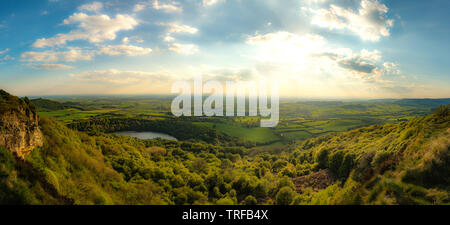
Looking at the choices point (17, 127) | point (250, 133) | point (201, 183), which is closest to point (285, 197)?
point (201, 183)

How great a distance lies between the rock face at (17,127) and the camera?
987 cm

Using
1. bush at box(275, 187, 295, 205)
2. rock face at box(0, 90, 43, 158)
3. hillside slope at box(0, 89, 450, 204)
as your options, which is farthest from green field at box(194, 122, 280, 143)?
rock face at box(0, 90, 43, 158)

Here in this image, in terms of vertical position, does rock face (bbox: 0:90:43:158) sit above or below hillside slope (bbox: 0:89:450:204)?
above

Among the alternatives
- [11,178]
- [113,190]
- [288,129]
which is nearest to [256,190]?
[113,190]

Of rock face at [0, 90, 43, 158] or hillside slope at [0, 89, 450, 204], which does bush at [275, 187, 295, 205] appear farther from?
rock face at [0, 90, 43, 158]

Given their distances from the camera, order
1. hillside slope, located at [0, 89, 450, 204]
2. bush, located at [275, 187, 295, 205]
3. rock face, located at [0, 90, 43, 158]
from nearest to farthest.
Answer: hillside slope, located at [0, 89, 450, 204] → rock face, located at [0, 90, 43, 158] → bush, located at [275, 187, 295, 205]

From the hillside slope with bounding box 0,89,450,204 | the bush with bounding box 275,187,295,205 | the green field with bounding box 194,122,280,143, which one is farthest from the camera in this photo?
the green field with bounding box 194,122,280,143

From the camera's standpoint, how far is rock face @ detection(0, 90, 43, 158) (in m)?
9.87

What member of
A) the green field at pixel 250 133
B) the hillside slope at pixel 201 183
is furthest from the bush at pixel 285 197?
the green field at pixel 250 133

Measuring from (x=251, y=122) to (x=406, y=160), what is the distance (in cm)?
9228

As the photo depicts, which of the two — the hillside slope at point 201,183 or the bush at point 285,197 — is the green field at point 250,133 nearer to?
the hillside slope at point 201,183

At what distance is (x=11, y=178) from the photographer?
8742 mm

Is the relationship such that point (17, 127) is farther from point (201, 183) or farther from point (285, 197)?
point (285, 197)

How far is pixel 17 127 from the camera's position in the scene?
34.9 ft
